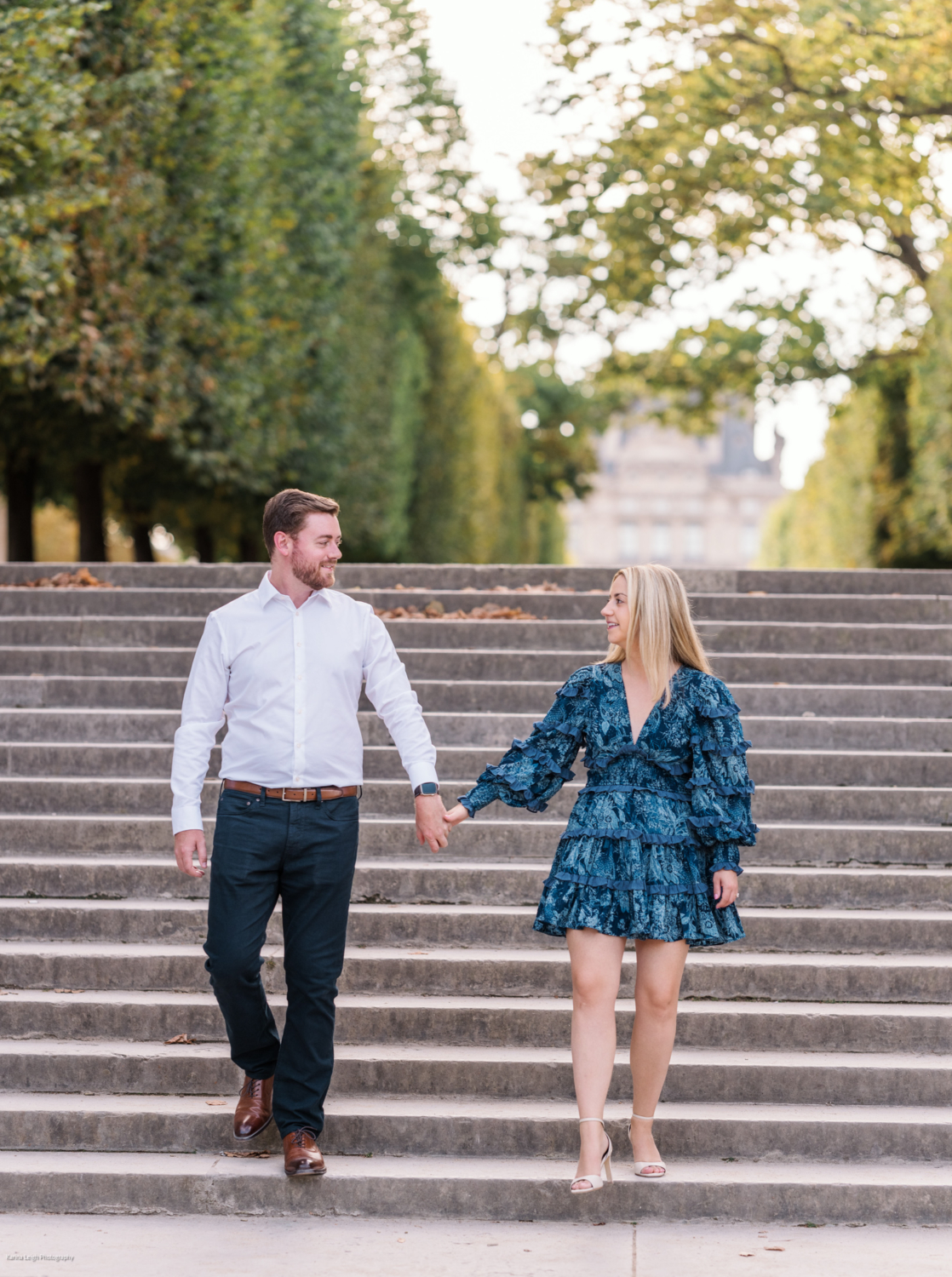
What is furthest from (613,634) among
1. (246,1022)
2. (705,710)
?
(246,1022)

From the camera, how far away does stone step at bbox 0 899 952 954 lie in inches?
224

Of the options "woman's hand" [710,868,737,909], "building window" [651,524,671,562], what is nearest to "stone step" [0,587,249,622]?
"woman's hand" [710,868,737,909]

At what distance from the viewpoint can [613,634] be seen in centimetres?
432

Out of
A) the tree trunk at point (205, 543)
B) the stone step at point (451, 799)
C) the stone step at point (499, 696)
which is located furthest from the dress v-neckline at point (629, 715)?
the tree trunk at point (205, 543)

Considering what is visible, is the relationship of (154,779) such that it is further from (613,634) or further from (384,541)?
(384,541)

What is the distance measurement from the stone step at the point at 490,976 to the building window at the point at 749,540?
9655 cm

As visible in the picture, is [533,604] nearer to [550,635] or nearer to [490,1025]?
[550,635]

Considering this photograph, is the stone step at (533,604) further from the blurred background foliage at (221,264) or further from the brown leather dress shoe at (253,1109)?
the brown leather dress shoe at (253,1109)

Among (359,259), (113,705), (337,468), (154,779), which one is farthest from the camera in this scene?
(359,259)

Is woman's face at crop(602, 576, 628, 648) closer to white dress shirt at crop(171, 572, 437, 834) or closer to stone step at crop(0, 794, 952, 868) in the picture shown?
white dress shirt at crop(171, 572, 437, 834)

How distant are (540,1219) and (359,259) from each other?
21358 millimetres

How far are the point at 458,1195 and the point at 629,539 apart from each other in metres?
94.1

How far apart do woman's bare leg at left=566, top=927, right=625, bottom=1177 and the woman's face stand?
2.68 feet

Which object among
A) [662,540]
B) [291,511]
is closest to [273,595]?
[291,511]
